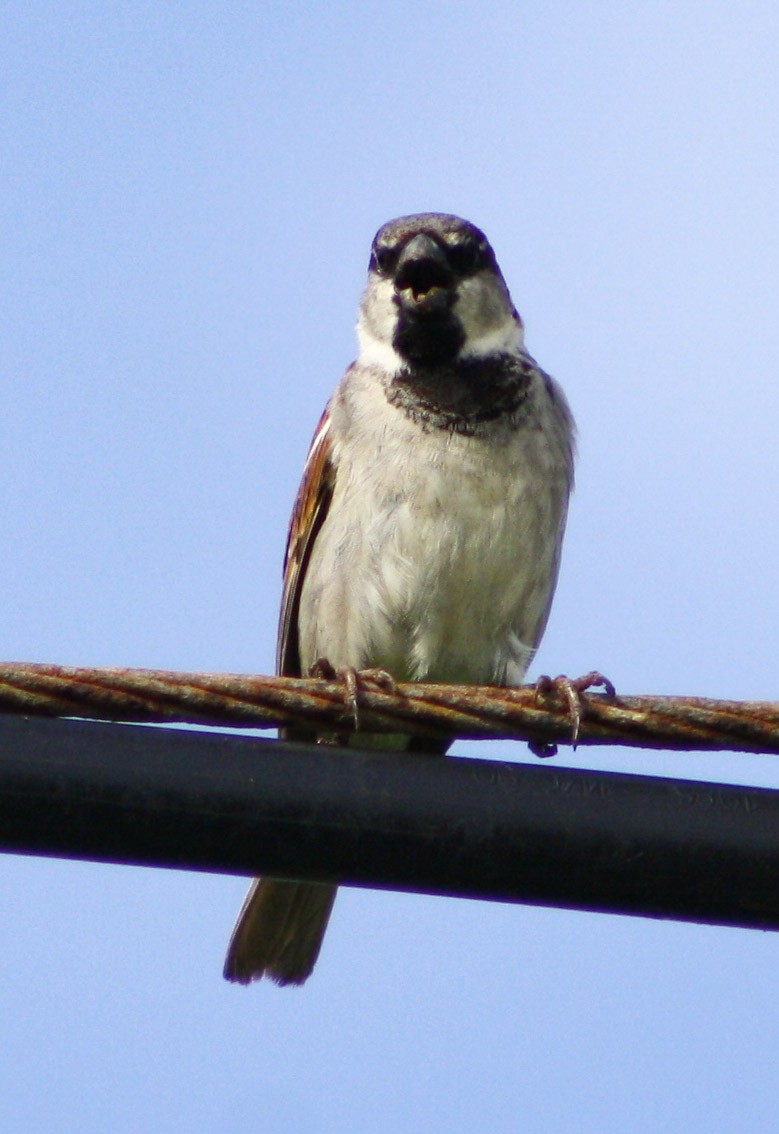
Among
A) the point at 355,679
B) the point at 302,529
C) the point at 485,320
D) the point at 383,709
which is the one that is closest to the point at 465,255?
the point at 485,320

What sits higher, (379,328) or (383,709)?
(379,328)

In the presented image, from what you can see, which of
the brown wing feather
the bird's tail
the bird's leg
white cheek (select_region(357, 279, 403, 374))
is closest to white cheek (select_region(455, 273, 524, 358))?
white cheek (select_region(357, 279, 403, 374))

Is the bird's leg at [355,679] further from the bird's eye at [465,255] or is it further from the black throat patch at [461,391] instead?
the bird's eye at [465,255]

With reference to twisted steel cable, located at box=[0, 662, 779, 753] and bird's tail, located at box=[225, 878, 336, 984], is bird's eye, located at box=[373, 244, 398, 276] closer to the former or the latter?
bird's tail, located at box=[225, 878, 336, 984]

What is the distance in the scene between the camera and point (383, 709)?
3.05 m

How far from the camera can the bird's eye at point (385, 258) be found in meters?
6.25

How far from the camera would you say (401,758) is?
291 cm

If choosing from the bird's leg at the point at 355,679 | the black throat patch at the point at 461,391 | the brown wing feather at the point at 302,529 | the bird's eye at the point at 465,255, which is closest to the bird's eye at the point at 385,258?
the bird's eye at the point at 465,255

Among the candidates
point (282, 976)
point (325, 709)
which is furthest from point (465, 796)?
point (282, 976)

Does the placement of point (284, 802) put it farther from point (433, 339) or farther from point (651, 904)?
point (433, 339)

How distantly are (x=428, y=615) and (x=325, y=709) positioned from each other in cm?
265

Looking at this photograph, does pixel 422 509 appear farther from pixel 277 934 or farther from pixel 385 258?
pixel 277 934

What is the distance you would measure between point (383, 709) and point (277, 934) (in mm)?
2551

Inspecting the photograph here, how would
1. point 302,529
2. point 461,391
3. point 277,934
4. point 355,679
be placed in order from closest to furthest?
point 355,679
point 277,934
point 461,391
point 302,529
